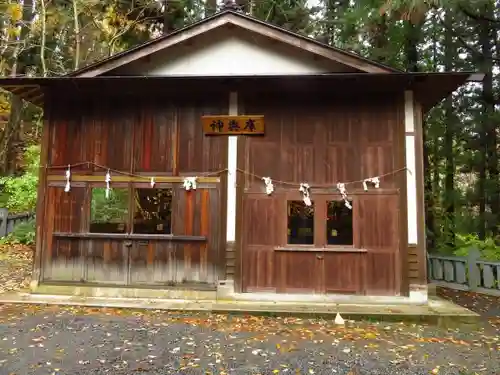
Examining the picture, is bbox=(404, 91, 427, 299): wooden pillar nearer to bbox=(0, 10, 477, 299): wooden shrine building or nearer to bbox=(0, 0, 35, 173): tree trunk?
bbox=(0, 10, 477, 299): wooden shrine building

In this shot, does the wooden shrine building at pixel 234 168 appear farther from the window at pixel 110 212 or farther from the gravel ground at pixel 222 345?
the gravel ground at pixel 222 345

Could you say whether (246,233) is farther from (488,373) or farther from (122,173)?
(488,373)

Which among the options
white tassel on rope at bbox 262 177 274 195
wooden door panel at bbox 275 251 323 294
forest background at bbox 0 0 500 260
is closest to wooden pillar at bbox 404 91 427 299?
wooden door panel at bbox 275 251 323 294

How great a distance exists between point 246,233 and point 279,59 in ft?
13.5

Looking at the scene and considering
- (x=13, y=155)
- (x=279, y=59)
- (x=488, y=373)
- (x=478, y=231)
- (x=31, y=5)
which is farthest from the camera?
(x=13, y=155)

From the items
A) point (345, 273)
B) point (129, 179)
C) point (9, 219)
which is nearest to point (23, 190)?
point (9, 219)

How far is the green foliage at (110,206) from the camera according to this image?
30.0 feet

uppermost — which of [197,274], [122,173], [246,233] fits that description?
[122,173]

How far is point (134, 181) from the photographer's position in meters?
9.10

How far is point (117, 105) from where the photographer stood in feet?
30.6

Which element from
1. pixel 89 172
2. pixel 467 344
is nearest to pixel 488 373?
pixel 467 344

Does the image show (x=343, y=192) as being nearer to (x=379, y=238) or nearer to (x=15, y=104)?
(x=379, y=238)

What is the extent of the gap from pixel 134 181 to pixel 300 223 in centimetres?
386

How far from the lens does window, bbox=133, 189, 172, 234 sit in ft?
29.8
